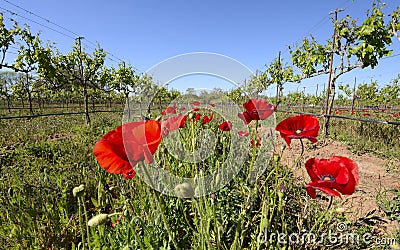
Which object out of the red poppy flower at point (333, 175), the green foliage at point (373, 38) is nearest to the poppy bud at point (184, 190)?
the red poppy flower at point (333, 175)

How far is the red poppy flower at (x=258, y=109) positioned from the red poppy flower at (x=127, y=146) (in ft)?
1.93

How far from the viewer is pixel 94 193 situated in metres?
2.08

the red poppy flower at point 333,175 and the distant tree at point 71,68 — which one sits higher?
the distant tree at point 71,68

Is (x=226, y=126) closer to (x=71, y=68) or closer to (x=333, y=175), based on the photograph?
(x=333, y=175)

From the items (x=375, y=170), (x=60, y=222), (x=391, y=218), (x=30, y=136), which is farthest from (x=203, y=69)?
(x=30, y=136)

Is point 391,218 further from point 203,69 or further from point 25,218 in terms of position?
point 25,218

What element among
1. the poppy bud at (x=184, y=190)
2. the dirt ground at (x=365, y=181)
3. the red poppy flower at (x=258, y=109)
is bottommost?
the dirt ground at (x=365, y=181)

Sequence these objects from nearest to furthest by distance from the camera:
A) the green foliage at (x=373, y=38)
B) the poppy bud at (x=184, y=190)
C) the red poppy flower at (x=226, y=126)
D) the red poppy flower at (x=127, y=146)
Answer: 1. the red poppy flower at (x=127, y=146)
2. the poppy bud at (x=184, y=190)
3. the red poppy flower at (x=226, y=126)
4. the green foliage at (x=373, y=38)

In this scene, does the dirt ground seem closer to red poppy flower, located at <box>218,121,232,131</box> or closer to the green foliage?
red poppy flower, located at <box>218,121,232,131</box>

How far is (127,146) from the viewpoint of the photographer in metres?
0.62

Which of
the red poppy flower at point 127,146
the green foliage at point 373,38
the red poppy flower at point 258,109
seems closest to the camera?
the red poppy flower at point 127,146

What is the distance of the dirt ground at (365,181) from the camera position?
5.80ft

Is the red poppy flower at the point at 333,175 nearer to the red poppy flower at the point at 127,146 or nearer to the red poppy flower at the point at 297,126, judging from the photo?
the red poppy flower at the point at 297,126

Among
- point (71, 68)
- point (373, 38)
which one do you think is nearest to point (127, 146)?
point (373, 38)
